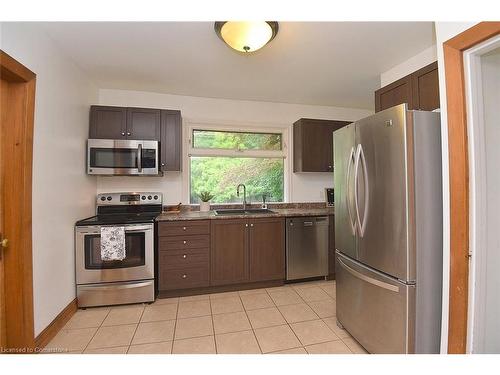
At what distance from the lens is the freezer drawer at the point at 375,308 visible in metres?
1.40

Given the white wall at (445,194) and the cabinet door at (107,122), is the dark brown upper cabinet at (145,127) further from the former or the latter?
the white wall at (445,194)

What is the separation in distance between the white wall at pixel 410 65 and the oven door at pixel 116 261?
3064 millimetres

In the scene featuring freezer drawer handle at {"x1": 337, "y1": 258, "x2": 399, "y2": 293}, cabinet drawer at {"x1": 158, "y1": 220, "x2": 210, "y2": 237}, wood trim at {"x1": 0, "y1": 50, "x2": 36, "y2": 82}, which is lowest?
freezer drawer handle at {"x1": 337, "y1": 258, "x2": 399, "y2": 293}

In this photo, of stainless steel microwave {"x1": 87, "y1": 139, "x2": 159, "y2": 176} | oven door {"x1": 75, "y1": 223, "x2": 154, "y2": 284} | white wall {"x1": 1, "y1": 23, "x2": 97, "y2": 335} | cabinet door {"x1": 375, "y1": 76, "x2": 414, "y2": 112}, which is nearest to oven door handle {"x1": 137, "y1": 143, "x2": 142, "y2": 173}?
stainless steel microwave {"x1": 87, "y1": 139, "x2": 159, "y2": 176}

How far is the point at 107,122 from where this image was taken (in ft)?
9.06

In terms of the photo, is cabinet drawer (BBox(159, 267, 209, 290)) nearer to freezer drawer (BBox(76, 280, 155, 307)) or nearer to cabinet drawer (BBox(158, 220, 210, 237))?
freezer drawer (BBox(76, 280, 155, 307))

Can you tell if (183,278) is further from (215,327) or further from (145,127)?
(145,127)

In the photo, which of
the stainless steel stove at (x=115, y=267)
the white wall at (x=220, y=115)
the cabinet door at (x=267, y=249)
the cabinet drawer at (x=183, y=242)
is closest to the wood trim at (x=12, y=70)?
the stainless steel stove at (x=115, y=267)

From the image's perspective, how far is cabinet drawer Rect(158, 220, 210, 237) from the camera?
2566 mm

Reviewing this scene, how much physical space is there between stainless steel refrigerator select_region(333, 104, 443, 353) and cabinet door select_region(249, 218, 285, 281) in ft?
4.14

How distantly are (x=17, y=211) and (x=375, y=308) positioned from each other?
256 cm

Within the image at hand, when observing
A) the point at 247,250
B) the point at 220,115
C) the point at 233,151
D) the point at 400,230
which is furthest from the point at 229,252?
the point at 220,115
